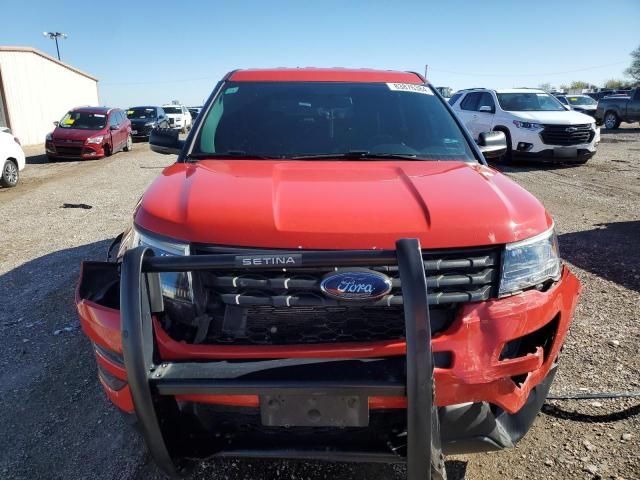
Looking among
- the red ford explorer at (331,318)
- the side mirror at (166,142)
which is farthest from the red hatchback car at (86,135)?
the red ford explorer at (331,318)

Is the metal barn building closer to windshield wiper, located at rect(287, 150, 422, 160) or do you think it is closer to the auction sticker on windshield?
the auction sticker on windshield

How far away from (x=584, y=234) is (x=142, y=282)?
243 inches

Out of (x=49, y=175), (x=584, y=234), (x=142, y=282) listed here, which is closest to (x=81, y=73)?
(x=49, y=175)

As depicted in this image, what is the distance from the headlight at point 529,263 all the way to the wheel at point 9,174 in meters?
11.5

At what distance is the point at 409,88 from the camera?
139 inches

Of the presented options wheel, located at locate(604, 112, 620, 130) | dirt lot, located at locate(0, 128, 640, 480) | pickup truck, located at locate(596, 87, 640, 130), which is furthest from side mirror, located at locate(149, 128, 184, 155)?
wheel, located at locate(604, 112, 620, 130)

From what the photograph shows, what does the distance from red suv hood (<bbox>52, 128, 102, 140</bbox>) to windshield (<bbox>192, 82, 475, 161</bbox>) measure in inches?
576

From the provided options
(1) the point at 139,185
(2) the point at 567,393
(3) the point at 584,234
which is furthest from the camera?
(1) the point at 139,185

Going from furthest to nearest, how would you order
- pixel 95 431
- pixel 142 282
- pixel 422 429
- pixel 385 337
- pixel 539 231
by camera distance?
1. pixel 95 431
2. pixel 539 231
3. pixel 385 337
4. pixel 142 282
5. pixel 422 429

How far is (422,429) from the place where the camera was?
158 cm

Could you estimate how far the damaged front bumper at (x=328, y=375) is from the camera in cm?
163

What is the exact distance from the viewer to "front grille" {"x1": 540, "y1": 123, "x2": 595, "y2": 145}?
38.4 ft

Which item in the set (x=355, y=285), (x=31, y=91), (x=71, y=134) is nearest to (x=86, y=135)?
(x=71, y=134)

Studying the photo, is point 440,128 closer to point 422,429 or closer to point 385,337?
point 385,337
